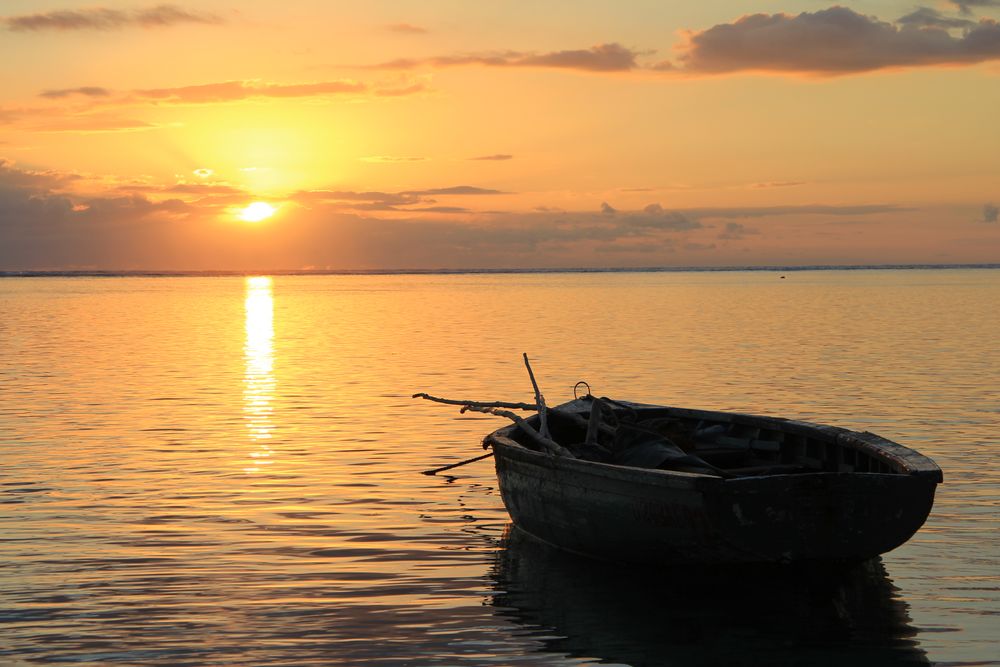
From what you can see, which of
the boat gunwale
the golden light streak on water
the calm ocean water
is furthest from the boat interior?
the golden light streak on water

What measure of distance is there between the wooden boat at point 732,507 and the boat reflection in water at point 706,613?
49 cm

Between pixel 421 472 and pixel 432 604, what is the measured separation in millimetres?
8832

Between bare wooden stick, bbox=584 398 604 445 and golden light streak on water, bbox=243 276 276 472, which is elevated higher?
bare wooden stick, bbox=584 398 604 445

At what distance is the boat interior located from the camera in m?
16.4

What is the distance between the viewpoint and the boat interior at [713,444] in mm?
16375

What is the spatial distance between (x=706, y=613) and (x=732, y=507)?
4.19 ft

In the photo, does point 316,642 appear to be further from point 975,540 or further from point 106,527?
point 975,540

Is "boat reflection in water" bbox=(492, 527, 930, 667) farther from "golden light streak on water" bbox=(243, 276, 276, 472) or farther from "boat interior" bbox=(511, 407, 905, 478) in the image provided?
"golden light streak on water" bbox=(243, 276, 276, 472)

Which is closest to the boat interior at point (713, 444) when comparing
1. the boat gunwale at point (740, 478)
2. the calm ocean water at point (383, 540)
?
the boat gunwale at point (740, 478)

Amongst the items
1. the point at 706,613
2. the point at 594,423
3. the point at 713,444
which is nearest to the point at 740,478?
the point at 706,613

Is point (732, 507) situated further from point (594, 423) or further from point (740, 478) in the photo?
point (594, 423)

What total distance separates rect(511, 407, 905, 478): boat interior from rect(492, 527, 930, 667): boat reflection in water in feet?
5.37

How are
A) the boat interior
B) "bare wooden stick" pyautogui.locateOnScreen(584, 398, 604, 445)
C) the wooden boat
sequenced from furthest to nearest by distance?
"bare wooden stick" pyautogui.locateOnScreen(584, 398, 604, 445)
the boat interior
the wooden boat

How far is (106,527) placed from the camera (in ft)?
57.0
